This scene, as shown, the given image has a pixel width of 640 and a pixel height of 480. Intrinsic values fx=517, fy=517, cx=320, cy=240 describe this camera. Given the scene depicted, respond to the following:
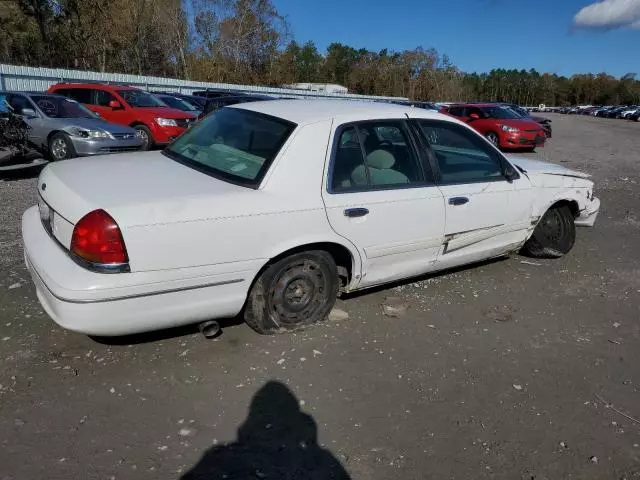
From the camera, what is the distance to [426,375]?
3.30m

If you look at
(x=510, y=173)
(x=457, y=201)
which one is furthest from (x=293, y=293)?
(x=510, y=173)

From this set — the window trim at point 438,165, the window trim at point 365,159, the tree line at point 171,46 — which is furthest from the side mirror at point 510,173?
the tree line at point 171,46

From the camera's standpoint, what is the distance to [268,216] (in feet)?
10.5

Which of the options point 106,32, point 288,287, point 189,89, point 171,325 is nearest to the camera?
point 171,325

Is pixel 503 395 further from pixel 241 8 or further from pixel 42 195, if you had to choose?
pixel 241 8

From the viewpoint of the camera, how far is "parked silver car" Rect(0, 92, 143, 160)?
9680mm

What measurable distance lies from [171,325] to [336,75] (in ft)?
281

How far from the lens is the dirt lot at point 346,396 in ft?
8.28

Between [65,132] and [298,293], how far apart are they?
26.2ft

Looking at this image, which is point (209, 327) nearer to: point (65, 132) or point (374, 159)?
point (374, 159)

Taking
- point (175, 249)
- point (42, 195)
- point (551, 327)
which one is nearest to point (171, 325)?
point (175, 249)

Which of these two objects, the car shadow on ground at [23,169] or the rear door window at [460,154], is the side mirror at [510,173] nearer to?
the rear door window at [460,154]

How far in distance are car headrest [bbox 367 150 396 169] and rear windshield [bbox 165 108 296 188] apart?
2.18 ft

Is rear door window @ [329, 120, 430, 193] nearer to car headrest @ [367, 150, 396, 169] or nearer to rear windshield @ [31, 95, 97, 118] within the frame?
car headrest @ [367, 150, 396, 169]
